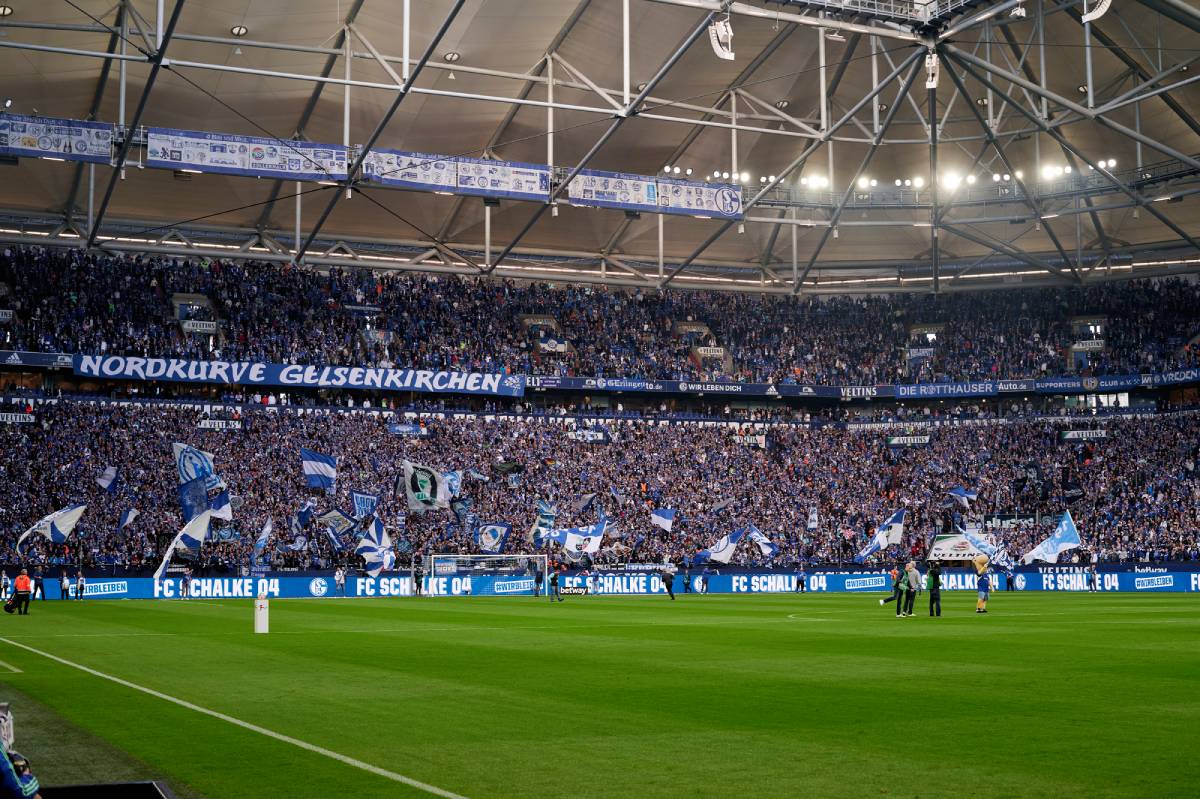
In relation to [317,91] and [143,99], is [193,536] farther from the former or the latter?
[317,91]

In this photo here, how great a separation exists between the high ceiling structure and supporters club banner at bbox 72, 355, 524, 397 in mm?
5686

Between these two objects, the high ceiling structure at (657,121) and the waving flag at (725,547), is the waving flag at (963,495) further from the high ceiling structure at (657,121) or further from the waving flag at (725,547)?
the high ceiling structure at (657,121)

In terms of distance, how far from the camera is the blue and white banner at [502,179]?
45.6m

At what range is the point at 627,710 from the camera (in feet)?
45.8

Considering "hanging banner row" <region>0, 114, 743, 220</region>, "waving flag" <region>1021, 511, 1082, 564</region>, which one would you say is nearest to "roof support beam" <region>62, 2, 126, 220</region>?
"hanging banner row" <region>0, 114, 743, 220</region>

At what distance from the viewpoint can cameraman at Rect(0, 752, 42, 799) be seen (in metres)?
6.11

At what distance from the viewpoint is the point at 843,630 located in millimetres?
26594

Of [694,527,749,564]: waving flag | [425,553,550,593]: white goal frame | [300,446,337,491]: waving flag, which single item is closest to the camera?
[425,553,550,593]: white goal frame

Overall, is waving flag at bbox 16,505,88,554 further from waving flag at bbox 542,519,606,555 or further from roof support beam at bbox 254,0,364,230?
waving flag at bbox 542,519,606,555

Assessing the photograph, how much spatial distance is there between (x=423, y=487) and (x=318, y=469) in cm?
467

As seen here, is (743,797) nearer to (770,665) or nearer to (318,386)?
(770,665)

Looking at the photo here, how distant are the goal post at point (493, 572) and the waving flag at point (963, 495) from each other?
2089cm

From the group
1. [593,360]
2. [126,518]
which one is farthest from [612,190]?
[126,518]

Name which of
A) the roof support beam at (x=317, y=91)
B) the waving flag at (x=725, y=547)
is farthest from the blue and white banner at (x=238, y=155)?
the waving flag at (x=725, y=547)
